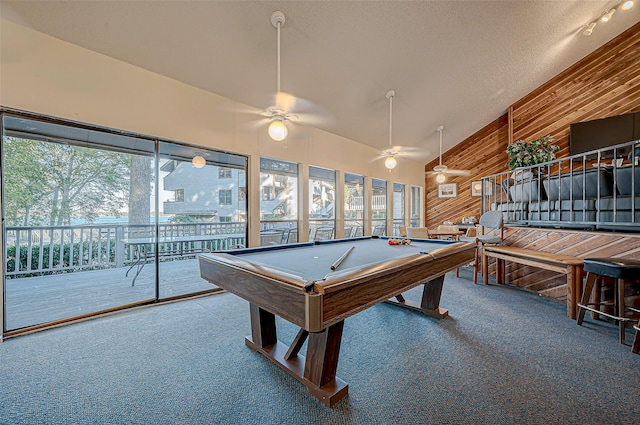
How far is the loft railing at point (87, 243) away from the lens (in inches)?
155

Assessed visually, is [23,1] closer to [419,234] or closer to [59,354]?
[59,354]

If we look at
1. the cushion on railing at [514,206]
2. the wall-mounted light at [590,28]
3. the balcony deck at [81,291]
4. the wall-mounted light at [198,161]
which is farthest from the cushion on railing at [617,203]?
the wall-mounted light at [198,161]

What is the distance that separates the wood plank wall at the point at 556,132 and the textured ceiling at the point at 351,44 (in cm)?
43

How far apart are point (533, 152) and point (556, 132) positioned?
43.1 inches

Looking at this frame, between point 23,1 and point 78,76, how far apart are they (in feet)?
2.07

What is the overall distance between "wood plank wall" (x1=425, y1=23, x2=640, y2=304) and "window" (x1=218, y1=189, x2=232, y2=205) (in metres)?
4.88

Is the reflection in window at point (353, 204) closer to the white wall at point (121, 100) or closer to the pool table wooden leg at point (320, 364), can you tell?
the white wall at point (121, 100)

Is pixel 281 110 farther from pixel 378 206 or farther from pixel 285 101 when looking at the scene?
pixel 378 206

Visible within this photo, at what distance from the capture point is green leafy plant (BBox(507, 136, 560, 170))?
18.3ft

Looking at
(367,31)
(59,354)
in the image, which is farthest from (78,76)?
(367,31)

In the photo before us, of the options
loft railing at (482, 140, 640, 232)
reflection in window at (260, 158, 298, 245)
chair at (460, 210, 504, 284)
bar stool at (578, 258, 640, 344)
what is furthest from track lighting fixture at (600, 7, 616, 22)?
reflection in window at (260, 158, 298, 245)

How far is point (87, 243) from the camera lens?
4598 mm

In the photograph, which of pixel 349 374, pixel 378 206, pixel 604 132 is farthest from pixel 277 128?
pixel 604 132

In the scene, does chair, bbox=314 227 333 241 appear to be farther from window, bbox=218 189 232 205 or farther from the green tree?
the green tree
